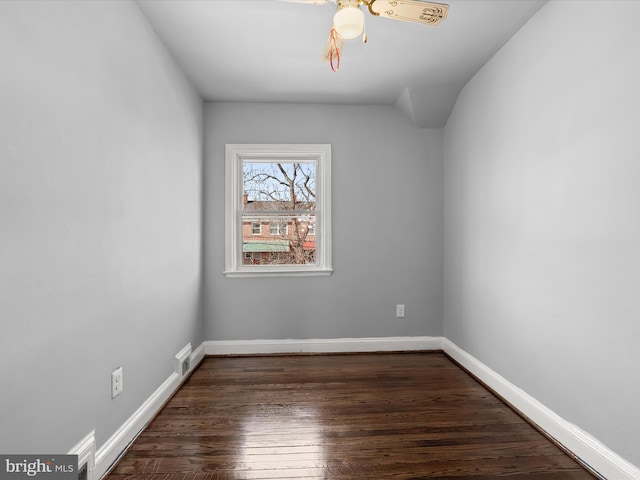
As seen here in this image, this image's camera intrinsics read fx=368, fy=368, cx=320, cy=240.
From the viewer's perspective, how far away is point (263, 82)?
3086 millimetres

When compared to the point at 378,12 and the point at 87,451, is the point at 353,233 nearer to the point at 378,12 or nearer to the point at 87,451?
the point at 378,12

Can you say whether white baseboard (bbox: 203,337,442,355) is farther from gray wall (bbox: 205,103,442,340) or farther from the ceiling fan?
the ceiling fan

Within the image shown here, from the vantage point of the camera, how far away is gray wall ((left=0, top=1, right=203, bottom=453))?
121 cm

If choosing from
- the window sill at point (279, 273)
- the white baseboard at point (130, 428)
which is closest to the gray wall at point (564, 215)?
the window sill at point (279, 273)

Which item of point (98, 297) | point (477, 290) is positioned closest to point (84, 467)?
point (98, 297)

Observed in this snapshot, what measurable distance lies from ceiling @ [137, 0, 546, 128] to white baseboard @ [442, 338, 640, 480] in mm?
2305

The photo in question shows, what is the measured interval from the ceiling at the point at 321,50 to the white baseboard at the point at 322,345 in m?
2.12

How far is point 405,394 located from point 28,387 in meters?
2.16

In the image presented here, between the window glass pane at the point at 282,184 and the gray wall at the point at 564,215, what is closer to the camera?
the gray wall at the point at 564,215

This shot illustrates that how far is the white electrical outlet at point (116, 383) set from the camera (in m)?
1.80

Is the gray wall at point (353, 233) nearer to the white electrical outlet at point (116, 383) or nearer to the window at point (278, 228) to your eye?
the window at point (278, 228)

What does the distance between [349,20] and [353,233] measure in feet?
7.33

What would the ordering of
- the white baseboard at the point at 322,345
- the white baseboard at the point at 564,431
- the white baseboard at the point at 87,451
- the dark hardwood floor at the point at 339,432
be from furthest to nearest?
the white baseboard at the point at 322,345 < the dark hardwood floor at the point at 339,432 < the white baseboard at the point at 564,431 < the white baseboard at the point at 87,451

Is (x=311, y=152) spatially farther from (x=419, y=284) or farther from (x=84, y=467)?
(x=84, y=467)
